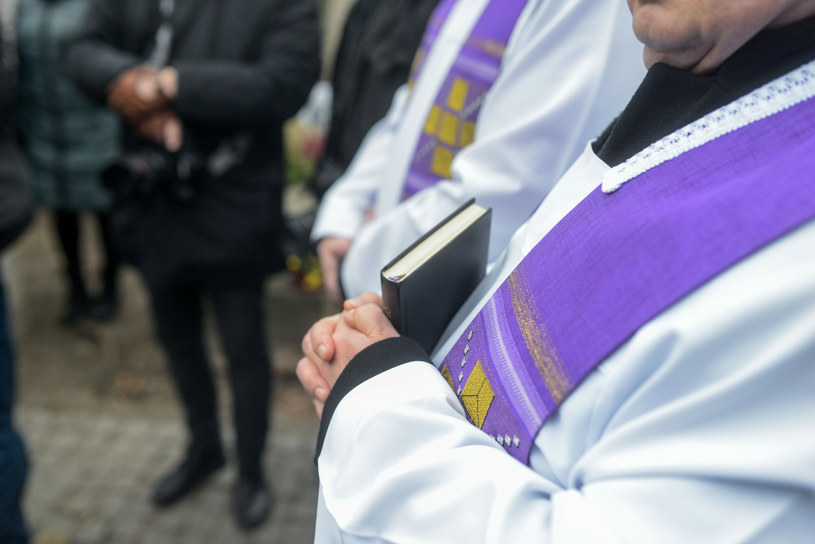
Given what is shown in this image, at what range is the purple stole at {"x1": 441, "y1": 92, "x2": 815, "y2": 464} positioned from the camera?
0.65 meters

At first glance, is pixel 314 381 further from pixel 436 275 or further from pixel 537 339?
pixel 537 339

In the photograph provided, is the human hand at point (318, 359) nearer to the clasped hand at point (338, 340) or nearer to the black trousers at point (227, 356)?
the clasped hand at point (338, 340)

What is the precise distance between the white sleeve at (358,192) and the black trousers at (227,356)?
0.51m

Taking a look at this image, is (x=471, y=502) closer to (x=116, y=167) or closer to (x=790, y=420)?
(x=790, y=420)

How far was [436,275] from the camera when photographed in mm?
1051

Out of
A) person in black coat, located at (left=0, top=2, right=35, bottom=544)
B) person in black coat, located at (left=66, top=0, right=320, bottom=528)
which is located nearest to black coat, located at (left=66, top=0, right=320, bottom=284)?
person in black coat, located at (left=66, top=0, right=320, bottom=528)

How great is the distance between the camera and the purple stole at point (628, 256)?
65 centimetres

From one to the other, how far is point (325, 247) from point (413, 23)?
0.88 m

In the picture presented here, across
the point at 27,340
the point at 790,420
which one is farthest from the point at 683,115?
the point at 27,340

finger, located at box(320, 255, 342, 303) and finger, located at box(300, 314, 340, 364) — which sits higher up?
finger, located at box(300, 314, 340, 364)

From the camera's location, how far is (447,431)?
829 mm

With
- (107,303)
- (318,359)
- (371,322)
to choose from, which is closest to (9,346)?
(318,359)

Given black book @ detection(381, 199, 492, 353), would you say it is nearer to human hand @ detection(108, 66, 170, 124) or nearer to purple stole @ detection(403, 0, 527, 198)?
purple stole @ detection(403, 0, 527, 198)

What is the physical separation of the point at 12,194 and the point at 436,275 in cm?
125
